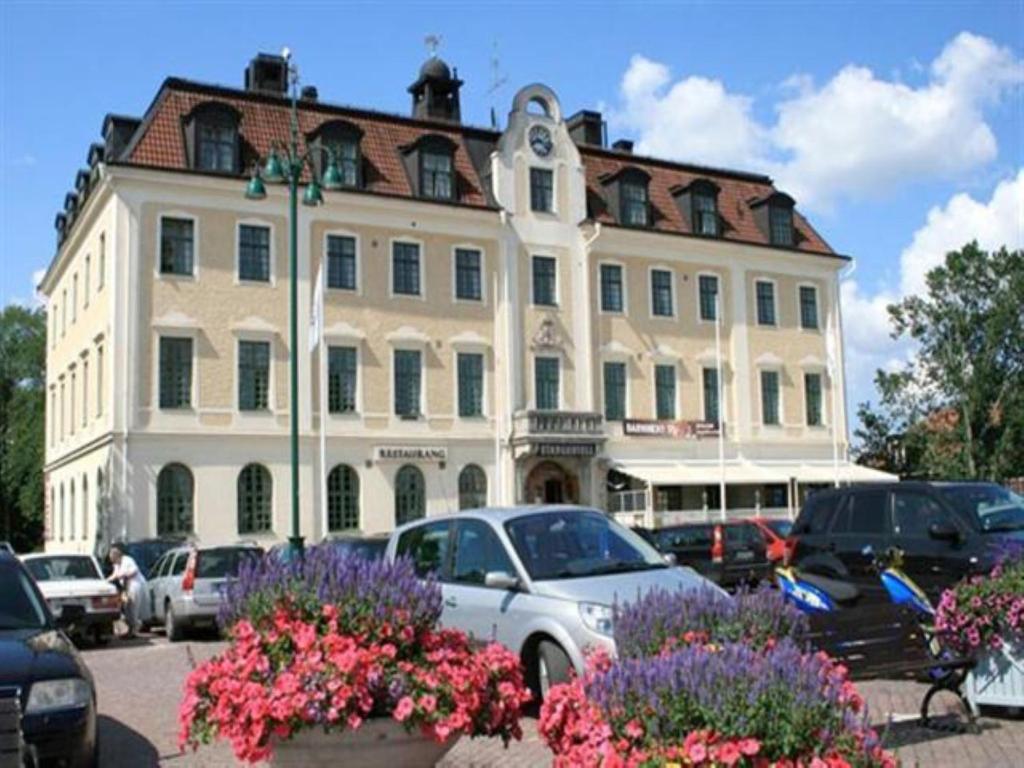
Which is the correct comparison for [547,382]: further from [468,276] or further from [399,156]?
[399,156]

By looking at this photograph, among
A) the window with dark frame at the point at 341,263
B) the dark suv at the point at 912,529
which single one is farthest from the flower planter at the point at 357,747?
the window with dark frame at the point at 341,263

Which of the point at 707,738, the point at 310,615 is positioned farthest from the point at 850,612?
the point at 707,738

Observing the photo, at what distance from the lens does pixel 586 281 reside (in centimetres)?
4119

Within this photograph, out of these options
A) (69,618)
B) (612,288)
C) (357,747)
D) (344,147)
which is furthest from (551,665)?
(612,288)

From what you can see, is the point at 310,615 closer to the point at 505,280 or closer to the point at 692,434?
the point at 505,280

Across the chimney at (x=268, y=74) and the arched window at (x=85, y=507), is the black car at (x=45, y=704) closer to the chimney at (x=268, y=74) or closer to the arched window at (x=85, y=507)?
the arched window at (x=85, y=507)

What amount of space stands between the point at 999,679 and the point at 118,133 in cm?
3299

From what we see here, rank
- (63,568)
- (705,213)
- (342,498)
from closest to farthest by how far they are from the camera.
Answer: (63,568) < (342,498) < (705,213)

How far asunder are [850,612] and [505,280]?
31443mm

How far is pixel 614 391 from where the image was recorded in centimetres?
4147

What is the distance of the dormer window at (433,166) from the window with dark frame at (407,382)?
529 centimetres

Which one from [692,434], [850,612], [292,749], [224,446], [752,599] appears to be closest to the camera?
[292,749]

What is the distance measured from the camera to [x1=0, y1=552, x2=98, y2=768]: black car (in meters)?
7.03

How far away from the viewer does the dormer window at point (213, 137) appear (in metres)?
35.1
